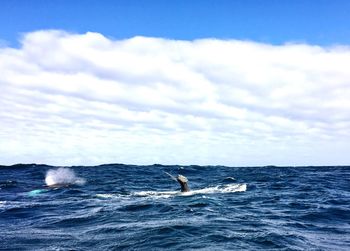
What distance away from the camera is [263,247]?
46.8 feet

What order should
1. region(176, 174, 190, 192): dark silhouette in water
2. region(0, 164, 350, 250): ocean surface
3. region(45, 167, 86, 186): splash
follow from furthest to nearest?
region(45, 167, 86, 186): splash → region(176, 174, 190, 192): dark silhouette in water → region(0, 164, 350, 250): ocean surface

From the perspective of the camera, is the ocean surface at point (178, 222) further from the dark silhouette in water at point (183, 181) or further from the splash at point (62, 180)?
the splash at point (62, 180)

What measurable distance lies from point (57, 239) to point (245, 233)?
24.9 feet

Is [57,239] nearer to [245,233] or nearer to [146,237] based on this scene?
[146,237]

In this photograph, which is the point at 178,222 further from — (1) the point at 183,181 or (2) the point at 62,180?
(2) the point at 62,180

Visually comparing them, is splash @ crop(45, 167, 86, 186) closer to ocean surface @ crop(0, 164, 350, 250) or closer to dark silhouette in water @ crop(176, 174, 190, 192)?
ocean surface @ crop(0, 164, 350, 250)

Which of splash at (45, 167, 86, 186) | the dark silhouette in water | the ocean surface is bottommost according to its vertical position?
the ocean surface

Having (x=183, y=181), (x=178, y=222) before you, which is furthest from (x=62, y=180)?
(x=178, y=222)

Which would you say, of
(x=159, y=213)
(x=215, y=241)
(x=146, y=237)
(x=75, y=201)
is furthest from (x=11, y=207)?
(x=215, y=241)

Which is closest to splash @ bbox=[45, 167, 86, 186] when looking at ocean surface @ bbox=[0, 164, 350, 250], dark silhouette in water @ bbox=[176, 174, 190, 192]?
ocean surface @ bbox=[0, 164, 350, 250]

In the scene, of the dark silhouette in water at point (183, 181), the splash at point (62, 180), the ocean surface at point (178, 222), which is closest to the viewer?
the ocean surface at point (178, 222)

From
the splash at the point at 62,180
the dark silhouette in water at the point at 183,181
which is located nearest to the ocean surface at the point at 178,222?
the dark silhouette in water at the point at 183,181

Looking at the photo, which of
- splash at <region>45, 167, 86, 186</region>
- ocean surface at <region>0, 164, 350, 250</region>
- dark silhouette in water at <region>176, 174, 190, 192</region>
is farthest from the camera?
splash at <region>45, 167, 86, 186</region>

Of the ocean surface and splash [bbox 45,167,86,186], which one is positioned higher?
splash [bbox 45,167,86,186]
